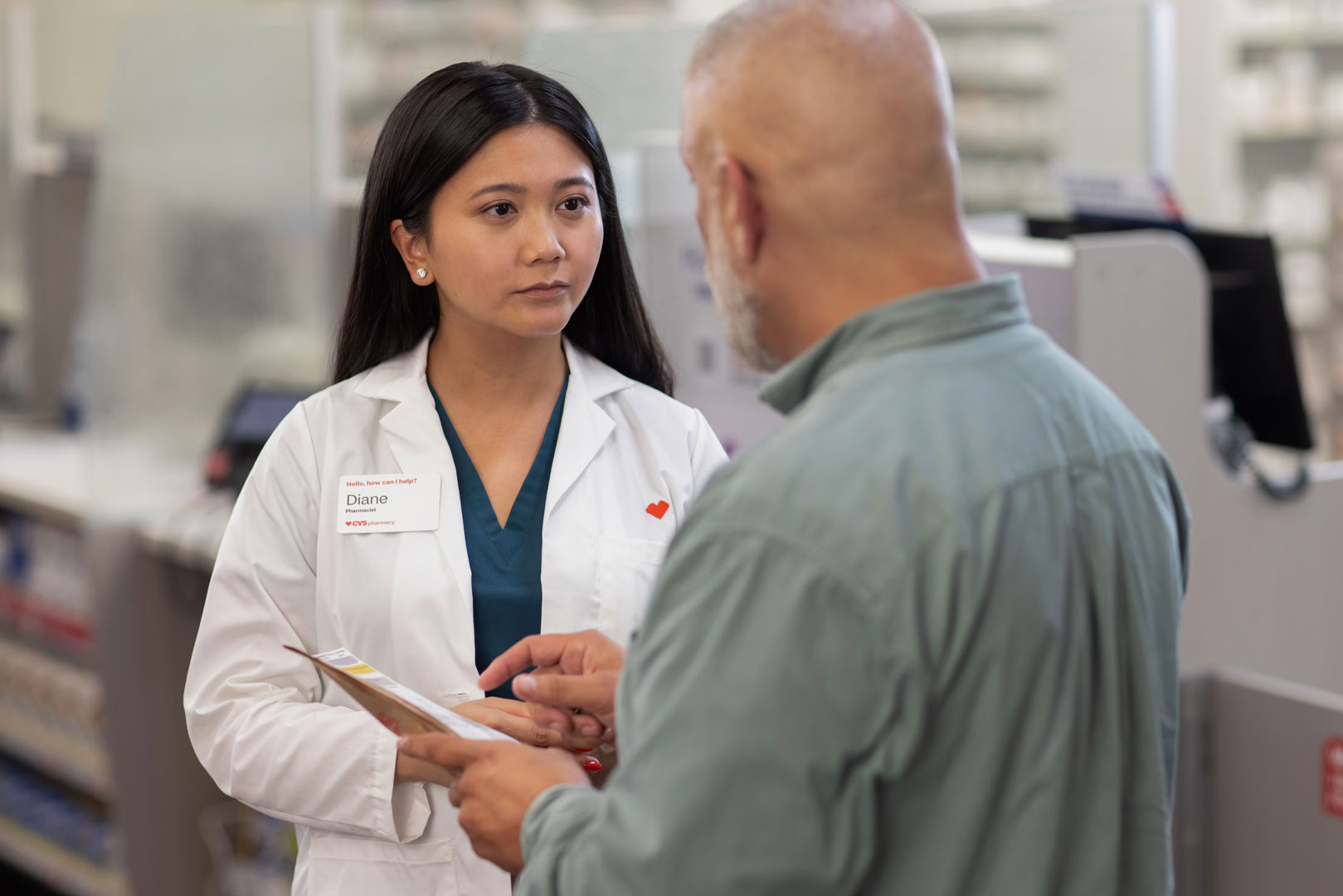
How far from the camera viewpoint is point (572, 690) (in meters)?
1.27

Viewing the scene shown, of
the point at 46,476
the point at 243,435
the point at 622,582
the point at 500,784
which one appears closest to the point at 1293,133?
the point at 243,435

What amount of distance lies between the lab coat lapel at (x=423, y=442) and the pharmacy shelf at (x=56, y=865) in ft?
8.18

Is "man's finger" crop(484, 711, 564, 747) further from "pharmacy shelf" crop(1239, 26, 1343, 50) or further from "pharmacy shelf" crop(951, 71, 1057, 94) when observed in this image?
"pharmacy shelf" crop(951, 71, 1057, 94)

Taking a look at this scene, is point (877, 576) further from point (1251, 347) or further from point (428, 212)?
point (1251, 347)

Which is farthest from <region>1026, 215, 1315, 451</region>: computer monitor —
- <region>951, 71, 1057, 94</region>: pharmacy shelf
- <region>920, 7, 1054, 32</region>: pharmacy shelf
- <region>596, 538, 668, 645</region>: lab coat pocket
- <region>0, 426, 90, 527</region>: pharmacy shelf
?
<region>951, 71, 1057, 94</region>: pharmacy shelf

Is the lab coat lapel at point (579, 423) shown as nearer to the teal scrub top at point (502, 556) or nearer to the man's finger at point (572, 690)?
the teal scrub top at point (502, 556)

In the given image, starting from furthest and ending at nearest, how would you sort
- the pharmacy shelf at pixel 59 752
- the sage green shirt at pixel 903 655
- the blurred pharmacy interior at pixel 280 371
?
1. the pharmacy shelf at pixel 59 752
2. the blurred pharmacy interior at pixel 280 371
3. the sage green shirt at pixel 903 655

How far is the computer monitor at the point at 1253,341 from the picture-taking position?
246 cm

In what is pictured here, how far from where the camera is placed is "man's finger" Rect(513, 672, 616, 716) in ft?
4.14

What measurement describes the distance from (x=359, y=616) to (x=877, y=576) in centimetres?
72

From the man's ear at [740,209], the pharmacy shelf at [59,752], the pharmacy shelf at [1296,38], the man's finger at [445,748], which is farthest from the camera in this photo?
the pharmacy shelf at [1296,38]

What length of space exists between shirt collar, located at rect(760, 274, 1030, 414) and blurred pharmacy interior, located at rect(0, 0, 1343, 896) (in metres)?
0.77

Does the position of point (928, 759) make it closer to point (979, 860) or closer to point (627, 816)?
point (979, 860)

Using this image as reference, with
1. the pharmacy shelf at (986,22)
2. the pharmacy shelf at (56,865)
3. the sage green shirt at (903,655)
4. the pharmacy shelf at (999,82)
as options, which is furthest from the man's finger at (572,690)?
the pharmacy shelf at (999,82)
